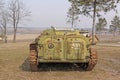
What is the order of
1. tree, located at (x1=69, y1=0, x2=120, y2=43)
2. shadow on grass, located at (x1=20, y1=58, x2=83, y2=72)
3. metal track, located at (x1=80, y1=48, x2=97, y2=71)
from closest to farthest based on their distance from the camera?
1. metal track, located at (x1=80, y1=48, x2=97, y2=71)
2. shadow on grass, located at (x1=20, y1=58, x2=83, y2=72)
3. tree, located at (x1=69, y1=0, x2=120, y2=43)

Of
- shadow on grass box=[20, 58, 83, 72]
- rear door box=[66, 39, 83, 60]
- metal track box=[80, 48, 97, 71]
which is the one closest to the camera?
rear door box=[66, 39, 83, 60]

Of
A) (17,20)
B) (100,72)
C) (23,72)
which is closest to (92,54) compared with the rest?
(100,72)

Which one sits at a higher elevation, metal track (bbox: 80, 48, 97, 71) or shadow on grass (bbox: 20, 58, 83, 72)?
metal track (bbox: 80, 48, 97, 71)

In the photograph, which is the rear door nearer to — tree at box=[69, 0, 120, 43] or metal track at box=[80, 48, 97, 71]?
metal track at box=[80, 48, 97, 71]

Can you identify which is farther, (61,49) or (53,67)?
(53,67)

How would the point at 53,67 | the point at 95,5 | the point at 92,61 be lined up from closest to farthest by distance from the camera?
1. the point at 92,61
2. the point at 53,67
3. the point at 95,5


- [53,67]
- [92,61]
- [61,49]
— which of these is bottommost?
[53,67]

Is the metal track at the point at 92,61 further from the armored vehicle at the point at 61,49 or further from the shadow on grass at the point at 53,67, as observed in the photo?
the shadow on grass at the point at 53,67

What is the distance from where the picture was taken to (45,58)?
12234 mm

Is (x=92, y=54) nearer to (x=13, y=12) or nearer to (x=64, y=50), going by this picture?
(x=64, y=50)

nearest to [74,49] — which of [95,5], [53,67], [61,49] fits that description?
[61,49]

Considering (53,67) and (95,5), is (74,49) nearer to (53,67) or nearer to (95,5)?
(53,67)

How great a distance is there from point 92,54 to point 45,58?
6.23 feet

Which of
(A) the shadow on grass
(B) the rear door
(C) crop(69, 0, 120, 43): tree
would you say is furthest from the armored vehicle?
(C) crop(69, 0, 120, 43): tree
